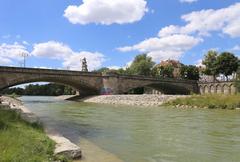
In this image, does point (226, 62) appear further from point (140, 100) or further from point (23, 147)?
point (23, 147)

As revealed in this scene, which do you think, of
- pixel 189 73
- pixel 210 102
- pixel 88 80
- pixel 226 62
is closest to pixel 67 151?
pixel 210 102

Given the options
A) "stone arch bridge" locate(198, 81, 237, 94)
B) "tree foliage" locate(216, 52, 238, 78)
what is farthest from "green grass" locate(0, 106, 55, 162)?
"tree foliage" locate(216, 52, 238, 78)

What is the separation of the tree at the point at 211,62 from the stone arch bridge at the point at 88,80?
6857 mm

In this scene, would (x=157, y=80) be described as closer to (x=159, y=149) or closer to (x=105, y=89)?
(x=105, y=89)

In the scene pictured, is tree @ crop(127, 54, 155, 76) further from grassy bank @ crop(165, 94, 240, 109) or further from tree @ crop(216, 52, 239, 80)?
grassy bank @ crop(165, 94, 240, 109)

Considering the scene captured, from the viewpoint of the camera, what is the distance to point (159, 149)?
1359 centimetres

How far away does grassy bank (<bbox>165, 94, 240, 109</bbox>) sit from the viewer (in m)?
43.5

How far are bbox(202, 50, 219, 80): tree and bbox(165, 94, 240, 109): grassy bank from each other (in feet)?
166

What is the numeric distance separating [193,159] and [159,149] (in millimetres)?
2020

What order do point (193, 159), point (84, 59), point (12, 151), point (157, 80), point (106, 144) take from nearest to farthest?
point (12, 151), point (193, 159), point (106, 144), point (157, 80), point (84, 59)

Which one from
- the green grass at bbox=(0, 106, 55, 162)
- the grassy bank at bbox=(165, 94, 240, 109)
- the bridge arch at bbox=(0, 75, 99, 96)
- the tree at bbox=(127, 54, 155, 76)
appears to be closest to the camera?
the green grass at bbox=(0, 106, 55, 162)

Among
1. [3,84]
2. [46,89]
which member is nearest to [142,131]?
[3,84]

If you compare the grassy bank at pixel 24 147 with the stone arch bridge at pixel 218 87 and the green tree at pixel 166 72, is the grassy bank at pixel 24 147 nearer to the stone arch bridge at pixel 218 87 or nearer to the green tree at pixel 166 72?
the stone arch bridge at pixel 218 87

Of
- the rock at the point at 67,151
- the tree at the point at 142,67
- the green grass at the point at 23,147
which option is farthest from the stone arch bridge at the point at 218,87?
the green grass at the point at 23,147
